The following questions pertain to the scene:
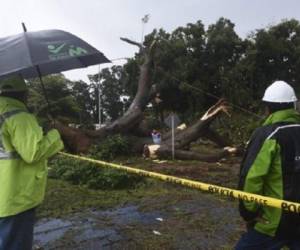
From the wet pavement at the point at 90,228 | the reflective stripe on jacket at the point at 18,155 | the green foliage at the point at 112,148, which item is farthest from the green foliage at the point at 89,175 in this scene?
the reflective stripe on jacket at the point at 18,155

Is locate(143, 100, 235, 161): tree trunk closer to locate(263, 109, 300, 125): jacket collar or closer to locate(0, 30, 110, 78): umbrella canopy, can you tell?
locate(0, 30, 110, 78): umbrella canopy

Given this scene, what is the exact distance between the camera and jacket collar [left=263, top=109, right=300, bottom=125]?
3.34 meters

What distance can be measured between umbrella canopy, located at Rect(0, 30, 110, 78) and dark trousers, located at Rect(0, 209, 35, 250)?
1.11 metres

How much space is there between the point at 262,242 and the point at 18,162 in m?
1.92

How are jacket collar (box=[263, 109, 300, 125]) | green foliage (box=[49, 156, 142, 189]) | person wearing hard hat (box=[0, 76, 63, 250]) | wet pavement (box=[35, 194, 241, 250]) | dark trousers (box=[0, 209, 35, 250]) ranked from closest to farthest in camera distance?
jacket collar (box=[263, 109, 300, 125]), person wearing hard hat (box=[0, 76, 63, 250]), dark trousers (box=[0, 209, 35, 250]), wet pavement (box=[35, 194, 241, 250]), green foliage (box=[49, 156, 142, 189])

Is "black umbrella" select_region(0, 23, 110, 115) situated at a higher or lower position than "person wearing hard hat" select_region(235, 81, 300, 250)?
higher

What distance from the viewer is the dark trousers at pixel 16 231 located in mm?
3656

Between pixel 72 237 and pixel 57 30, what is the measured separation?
2.88 metres

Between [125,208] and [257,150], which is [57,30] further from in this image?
[125,208]

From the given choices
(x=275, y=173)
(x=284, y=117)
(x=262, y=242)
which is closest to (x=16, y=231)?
(x=262, y=242)

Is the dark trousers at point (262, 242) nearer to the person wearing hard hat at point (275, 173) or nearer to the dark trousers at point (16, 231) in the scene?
the person wearing hard hat at point (275, 173)

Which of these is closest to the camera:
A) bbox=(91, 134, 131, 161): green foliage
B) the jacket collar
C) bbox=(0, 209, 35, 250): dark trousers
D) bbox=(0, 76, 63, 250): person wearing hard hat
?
the jacket collar

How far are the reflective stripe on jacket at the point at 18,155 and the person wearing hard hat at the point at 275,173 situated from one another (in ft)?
4.93

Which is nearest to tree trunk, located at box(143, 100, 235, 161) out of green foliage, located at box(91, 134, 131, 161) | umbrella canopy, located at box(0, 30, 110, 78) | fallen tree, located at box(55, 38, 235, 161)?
fallen tree, located at box(55, 38, 235, 161)
